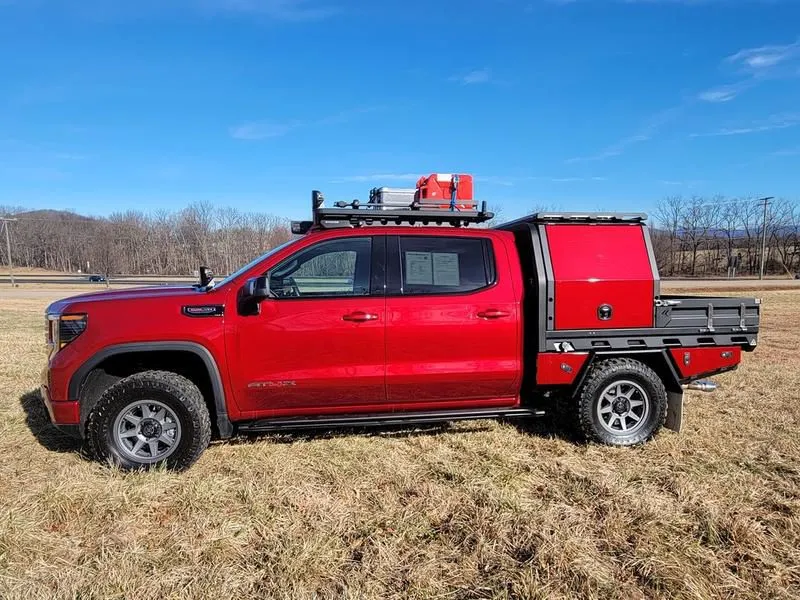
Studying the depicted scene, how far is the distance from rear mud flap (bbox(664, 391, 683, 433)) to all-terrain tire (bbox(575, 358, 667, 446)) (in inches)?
4.5

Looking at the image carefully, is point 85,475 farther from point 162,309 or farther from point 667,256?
point 667,256

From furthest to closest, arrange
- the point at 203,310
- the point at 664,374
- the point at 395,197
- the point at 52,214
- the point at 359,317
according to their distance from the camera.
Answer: the point at 52,214 → the point at 395,197 → the point at 664,374 → the point at 359,317 → the point at 203,310

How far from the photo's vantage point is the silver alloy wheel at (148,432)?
3.74 meters

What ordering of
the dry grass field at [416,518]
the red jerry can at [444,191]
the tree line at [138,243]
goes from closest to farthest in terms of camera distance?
the dry grass field at [416,518] → the red jerry can at [444,191] → the tree line at [138,243]

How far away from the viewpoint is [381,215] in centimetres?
419

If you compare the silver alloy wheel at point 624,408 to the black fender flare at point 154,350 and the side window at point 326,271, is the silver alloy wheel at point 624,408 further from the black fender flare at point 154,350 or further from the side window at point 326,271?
the black fender flare at point 154,350

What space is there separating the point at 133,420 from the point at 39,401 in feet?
8.79

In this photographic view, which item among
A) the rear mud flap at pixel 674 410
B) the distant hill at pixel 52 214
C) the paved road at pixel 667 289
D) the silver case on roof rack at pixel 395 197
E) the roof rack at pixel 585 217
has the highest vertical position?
the distant hill at pixel 52 214

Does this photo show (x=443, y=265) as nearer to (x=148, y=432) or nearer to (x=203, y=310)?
(x=203, y=310)

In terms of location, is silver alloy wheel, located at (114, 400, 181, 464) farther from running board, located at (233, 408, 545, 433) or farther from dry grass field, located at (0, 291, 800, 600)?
running board, located at (233, 408, 545, 433)

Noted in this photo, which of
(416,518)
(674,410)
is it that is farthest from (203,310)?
(674,410)

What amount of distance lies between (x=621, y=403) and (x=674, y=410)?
52 cm

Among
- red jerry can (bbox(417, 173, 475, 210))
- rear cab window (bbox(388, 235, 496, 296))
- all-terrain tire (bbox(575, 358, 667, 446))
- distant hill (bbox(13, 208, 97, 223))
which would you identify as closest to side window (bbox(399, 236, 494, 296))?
rear cab window (bbox(388, 235, 496, 296))

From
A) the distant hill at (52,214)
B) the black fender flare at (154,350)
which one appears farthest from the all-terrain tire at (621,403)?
the distant hill at (52,214)
